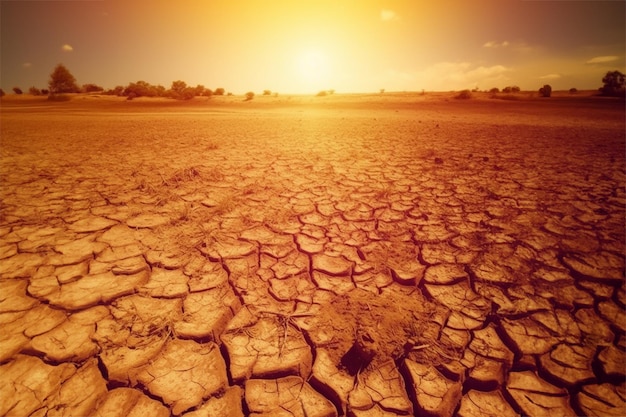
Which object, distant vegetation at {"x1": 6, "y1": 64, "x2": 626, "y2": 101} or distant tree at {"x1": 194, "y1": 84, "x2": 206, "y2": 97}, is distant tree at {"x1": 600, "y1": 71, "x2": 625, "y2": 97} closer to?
distant vegetation at {"x1": 6, "y1": 64, "x2": 626, "y2": 101}

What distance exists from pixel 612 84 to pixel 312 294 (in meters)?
27.7

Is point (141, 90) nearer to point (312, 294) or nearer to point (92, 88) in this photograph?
point (92, 88)

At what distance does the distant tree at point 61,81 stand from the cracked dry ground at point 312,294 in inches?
1414

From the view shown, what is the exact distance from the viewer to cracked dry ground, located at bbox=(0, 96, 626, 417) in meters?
1.09

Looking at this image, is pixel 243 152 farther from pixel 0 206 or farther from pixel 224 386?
pixel 224 386

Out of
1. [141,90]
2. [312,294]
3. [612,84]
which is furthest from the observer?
[141,90]

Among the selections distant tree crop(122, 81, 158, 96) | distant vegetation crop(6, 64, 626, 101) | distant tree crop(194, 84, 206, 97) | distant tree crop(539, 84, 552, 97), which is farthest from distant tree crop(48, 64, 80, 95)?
distant tree crop(539, 84, 552, 97)

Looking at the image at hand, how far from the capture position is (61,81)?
28234 millimetres

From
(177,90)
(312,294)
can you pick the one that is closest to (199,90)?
(177,90)

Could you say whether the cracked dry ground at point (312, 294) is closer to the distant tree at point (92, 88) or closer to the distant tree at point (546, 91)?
the distant tree at point (546, 91)

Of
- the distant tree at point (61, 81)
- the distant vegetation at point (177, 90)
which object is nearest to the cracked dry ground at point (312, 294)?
the distant vegetation at point (177, 90)

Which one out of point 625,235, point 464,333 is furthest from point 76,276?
point 625,235

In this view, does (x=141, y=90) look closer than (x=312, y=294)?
No

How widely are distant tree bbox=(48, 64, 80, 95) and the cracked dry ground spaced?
35910 millimetres
